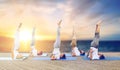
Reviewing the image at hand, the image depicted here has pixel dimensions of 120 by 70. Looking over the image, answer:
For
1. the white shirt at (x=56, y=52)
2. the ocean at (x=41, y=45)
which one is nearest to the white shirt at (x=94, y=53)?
the white shirt at (x=56, y=52)

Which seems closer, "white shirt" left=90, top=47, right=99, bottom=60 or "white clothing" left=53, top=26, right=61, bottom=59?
"white clothing" left=53, top=26, right=61, bottom=59

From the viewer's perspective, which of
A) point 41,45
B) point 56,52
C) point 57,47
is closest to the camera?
point 57,47

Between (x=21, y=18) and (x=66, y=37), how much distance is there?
8.74 ft

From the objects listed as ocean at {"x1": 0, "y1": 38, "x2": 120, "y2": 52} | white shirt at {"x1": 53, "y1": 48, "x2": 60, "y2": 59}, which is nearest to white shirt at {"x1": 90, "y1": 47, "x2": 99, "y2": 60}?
white shirt at {"x1": 53, "y1": 48, "x2": 60, "y2": 59}

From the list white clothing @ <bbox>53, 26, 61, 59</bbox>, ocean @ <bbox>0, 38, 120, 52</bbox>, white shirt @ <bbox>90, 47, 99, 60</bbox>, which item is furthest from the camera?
ocean @ <bbox>0, 38, 120, 52</bbox>

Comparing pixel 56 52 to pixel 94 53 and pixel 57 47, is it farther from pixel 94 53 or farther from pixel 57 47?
pixel 94 53

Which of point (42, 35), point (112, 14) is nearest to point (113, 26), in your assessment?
point (112, 14)

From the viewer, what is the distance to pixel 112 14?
680 inches

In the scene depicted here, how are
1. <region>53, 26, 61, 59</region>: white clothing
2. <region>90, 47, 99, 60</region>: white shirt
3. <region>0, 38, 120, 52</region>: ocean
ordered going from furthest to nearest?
<region>0, 38, 120, 52</region>: ocean < <region>90, 47, 99, 60</region>: white shirt < <region>53, 26, 61, 59</region>: white clothing

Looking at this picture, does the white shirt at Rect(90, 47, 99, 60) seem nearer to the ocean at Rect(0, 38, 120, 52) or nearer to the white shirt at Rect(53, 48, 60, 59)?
the white shirt at Rect(53, 48, 60, 59)

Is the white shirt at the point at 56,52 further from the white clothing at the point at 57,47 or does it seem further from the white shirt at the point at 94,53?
the white shirt at the point at 94,53

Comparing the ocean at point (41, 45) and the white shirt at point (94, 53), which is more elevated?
the ocean at point (41, 45)

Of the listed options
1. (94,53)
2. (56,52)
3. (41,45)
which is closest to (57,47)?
(56,52)

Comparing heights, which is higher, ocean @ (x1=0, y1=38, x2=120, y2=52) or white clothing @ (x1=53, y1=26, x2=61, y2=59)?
ocean @ (x1=0, y1=38, x2=120, y2=52)
